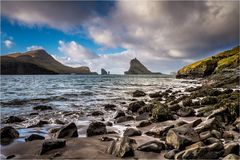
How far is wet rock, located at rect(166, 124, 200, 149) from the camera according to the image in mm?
7502

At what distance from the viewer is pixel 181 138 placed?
759 centimetres

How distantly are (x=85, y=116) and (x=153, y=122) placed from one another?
564 cm

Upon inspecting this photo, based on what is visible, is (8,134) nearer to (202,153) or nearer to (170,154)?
(170,154)

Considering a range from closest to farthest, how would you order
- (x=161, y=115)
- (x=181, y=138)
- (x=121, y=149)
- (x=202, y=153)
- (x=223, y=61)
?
1. (x=202, y=153)
2. (x=121, y=149)
3. (x=181, y=138)
4. (x=161, y=115)
5. (x=223, y=61)

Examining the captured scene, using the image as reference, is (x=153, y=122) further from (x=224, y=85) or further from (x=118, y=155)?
(x=224, y=85)

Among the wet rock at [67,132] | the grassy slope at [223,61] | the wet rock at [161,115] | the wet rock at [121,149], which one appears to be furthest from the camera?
the grassy slope at [223,61]

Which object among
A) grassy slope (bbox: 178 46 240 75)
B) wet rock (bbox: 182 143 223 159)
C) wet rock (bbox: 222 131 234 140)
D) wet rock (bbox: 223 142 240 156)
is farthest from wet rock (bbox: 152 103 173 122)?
grassy slope (bbox: 178 46 240 75)

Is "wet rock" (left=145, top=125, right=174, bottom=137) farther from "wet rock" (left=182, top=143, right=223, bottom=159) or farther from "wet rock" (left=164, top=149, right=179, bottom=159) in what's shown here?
"wet rock" (left=182, top=143, right=223, bottom=159)

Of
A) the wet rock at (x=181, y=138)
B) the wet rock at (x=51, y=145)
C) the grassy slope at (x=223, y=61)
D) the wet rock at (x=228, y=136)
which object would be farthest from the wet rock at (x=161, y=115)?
the grassy slope at (x=223, y=61)

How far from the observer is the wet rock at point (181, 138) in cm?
750

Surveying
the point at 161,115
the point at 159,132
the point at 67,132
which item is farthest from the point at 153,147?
the point at 161,115

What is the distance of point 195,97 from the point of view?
23.7m

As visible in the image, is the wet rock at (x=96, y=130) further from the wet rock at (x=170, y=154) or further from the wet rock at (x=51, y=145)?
the wet rock at (x=170, y=154)

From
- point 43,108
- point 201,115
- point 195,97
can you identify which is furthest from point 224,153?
point 195,97
